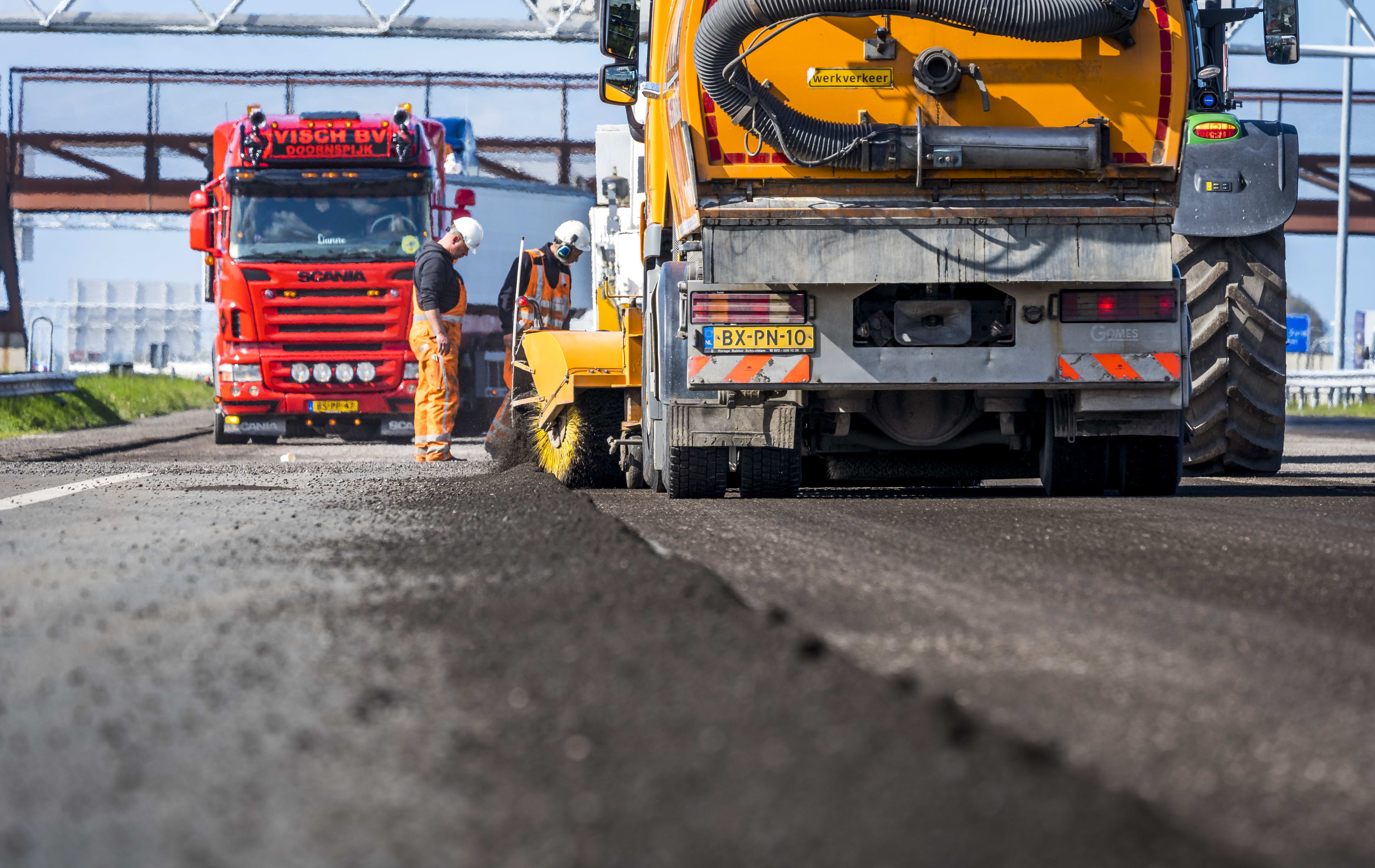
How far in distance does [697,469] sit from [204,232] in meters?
10.2

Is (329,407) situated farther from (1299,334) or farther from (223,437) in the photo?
(1299,334)

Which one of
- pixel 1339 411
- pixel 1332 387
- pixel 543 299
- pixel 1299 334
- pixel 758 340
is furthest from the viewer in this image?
pixel 1299 334

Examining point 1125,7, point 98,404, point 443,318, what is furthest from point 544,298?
point 98,404

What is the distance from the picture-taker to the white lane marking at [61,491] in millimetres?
7762

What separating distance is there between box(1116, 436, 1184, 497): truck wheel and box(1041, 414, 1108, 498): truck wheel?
0.30 feet

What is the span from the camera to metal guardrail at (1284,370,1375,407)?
2703cm

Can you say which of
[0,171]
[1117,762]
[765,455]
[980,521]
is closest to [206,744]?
[1117,762]

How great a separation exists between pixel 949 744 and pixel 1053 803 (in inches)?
11.5

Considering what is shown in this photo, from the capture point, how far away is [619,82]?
8555 millimetres

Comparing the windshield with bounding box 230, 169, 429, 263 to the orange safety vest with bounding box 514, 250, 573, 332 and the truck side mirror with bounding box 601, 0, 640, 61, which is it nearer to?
the orange safety vest with bounding box 514, 250, 573, 332

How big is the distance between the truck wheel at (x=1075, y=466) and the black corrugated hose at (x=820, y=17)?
186 cm

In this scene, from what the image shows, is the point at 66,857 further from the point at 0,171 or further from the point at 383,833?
the point at 0,171

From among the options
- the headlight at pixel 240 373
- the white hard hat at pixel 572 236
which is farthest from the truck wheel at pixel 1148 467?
the headlight at pixel 240 373

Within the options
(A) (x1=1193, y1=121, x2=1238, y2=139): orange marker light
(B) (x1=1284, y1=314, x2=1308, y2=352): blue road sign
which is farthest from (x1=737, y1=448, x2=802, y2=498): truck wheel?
(B) (x1=1284, y1=314, x2=1308, y2=352): blue road sign
